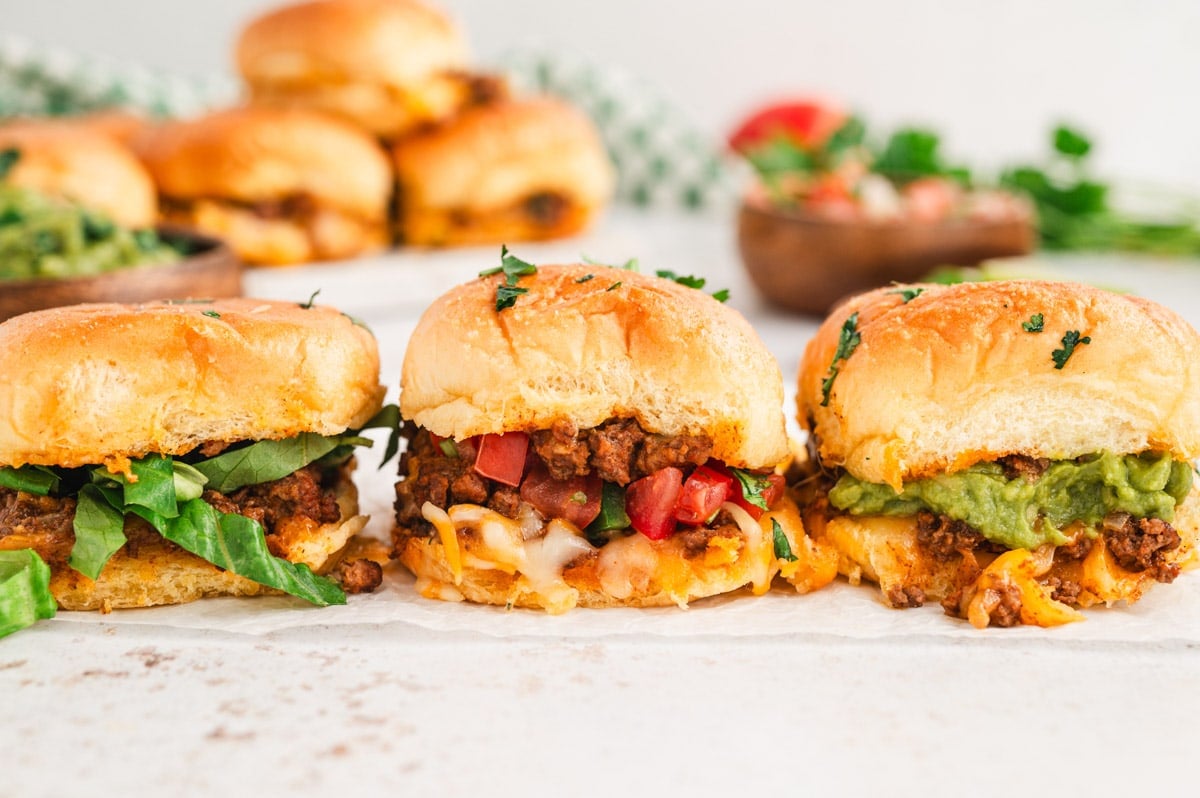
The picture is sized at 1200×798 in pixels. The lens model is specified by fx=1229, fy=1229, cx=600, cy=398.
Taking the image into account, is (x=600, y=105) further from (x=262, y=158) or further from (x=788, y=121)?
(x=262, y=158)

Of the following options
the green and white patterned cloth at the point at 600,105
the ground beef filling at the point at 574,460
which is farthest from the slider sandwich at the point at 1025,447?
the green and white patterned cloth at the point at 600,105

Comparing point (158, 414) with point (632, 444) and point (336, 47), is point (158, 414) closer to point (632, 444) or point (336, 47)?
point (632, 444)

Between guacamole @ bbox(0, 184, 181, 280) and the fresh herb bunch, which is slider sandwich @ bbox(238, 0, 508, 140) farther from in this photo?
the fresh herb bunch

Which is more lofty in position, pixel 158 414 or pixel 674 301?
pixel 674 301

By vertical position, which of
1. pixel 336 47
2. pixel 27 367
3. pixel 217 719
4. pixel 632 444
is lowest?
pixel 217 719

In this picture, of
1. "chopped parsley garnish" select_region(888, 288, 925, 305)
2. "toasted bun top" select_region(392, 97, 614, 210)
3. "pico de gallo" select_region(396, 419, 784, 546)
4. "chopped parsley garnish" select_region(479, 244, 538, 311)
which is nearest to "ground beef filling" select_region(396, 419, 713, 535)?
"pico de gallo" select_region(396, 419, 784, 546)

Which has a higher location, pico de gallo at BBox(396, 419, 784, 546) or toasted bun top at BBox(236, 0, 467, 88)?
toasted bun top at BBox(236, 0, 467, 88)

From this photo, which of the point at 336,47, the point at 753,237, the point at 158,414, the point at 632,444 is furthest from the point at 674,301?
the point at 336,47
